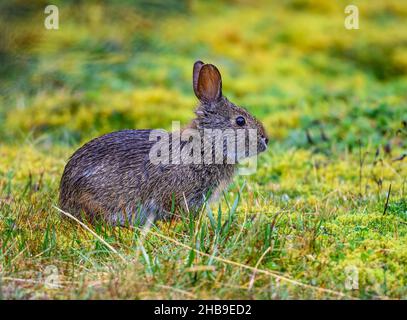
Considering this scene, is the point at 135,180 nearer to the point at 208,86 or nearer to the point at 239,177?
the point at 208,86

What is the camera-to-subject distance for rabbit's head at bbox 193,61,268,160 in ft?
21.6

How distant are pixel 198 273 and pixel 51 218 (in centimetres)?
180

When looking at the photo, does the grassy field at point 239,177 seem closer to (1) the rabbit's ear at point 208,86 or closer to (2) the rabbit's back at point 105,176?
(2) the rabbit's back at point 105,176

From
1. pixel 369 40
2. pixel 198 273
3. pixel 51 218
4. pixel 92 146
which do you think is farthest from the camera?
pixel 369 40

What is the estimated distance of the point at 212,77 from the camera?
21.6ft

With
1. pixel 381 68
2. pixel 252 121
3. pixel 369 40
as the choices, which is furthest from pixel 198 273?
pixel 369 40

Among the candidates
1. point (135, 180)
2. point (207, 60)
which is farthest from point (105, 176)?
point (207, 60)

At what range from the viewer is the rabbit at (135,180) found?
6.14m

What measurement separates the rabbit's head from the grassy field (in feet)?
2.01

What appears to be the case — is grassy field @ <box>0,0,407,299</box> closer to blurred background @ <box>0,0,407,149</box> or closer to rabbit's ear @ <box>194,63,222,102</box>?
blurred background @ <box>0,0,407,149</box>

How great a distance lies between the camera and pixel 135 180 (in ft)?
20.4
